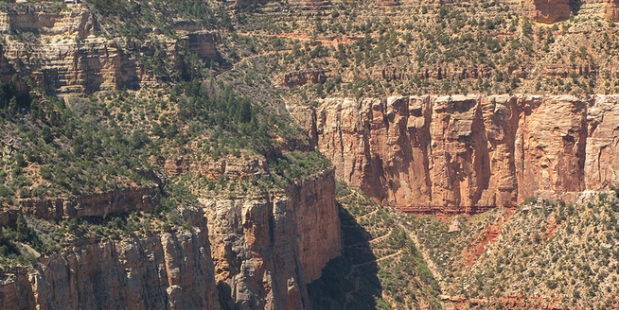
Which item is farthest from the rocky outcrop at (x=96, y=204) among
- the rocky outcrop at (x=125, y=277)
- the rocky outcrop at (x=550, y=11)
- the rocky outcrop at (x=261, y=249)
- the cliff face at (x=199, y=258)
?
the rocky outcrop at (x=550, y=11)

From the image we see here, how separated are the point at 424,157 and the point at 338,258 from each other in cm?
1192

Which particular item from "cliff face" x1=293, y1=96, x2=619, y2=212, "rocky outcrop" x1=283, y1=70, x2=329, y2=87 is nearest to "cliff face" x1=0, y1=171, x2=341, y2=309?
"cliff face" x1=293, y1=96, x2=619, y2=212

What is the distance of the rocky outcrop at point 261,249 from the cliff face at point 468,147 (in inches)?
560

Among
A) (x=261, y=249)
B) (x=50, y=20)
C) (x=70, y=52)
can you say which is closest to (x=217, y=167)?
(x=261, y=249)

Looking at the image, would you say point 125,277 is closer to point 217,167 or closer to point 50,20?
point 217,167

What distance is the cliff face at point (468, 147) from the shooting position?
116125 mm

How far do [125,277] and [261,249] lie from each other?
15802 millimetres

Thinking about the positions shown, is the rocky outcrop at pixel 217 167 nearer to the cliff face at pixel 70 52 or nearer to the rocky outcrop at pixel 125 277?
the rocky outcrop at pixel 125 277

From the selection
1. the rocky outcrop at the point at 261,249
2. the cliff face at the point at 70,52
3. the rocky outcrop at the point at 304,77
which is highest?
the cliff face at the point at 70,52

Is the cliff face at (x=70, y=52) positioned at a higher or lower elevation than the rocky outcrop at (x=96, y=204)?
higher

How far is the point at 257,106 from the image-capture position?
121500mm

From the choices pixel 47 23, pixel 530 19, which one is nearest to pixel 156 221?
pixel 47 23

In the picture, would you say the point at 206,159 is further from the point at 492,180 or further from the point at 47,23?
the point at 492,180

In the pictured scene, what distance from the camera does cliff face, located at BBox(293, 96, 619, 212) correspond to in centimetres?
11612
